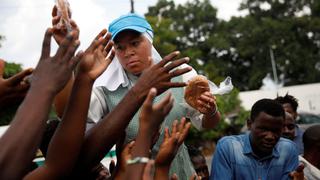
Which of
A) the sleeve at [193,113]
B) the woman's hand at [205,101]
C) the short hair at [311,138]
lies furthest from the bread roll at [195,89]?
the short hair at [311,138]

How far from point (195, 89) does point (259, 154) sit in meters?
1.02

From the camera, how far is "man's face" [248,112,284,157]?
3.06m

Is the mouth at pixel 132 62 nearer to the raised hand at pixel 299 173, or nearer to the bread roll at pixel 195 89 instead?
the bread roll at pixel 195 89

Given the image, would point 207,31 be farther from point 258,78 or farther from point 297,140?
point 297,140

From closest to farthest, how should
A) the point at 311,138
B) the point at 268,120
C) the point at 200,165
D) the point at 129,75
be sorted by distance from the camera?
the point at 129,75, the point at 268,120, the point at 311,138, the point at 200,165

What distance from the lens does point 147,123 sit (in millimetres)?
1624

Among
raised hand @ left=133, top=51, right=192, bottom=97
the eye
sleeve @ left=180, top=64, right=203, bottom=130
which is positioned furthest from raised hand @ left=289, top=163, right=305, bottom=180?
raised hand @ left=133, top=51, right=192, bottom=97

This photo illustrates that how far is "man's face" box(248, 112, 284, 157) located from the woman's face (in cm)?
107

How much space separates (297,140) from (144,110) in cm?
361

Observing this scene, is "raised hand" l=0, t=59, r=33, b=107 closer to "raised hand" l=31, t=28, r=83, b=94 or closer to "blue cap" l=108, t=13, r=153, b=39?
"raised hand" l=31, t=28, r=83, b=94

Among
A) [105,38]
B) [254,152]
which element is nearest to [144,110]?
[105,38]

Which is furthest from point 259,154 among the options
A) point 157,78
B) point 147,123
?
Answer: point 147,123

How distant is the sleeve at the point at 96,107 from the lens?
2246mm

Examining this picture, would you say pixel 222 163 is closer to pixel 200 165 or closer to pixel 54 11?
pixel 200 165
